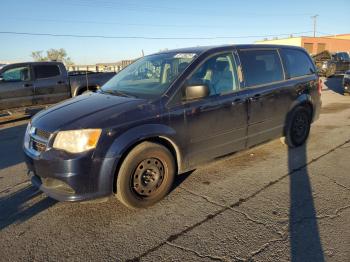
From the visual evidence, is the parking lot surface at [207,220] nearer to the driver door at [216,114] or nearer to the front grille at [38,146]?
the driver door at [216,114]

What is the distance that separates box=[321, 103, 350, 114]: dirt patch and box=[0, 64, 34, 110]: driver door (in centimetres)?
899

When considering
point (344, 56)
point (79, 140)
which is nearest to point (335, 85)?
point (344, 56)

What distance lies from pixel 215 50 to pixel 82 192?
251 cm

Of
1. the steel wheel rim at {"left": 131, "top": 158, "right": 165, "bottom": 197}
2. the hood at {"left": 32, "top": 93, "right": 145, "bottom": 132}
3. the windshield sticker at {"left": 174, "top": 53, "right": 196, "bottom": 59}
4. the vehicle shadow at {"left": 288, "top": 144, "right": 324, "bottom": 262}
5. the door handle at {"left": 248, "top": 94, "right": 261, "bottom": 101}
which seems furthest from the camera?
the door handle at {"left": 248, "top": 94, "right": 261, "bottom": 101}

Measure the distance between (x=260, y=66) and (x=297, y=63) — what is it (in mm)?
1169

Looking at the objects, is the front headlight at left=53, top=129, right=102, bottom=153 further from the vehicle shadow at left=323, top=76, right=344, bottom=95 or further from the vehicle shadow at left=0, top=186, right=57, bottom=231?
the vehicle shadow at left=323, top=76, right=344, bottom=95

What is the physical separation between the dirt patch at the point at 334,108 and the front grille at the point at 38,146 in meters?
8.29

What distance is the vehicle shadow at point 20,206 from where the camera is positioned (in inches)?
130

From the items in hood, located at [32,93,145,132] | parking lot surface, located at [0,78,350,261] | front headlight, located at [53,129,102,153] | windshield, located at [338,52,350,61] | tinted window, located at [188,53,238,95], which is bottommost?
parking lot surface, located at [0,78,350,261]

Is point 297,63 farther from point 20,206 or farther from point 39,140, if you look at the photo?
point 20,206

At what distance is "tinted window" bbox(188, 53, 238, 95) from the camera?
12.8 ft

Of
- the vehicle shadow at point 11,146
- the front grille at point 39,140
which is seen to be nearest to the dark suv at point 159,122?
the front grille at point 39,140

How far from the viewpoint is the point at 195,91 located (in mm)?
3578

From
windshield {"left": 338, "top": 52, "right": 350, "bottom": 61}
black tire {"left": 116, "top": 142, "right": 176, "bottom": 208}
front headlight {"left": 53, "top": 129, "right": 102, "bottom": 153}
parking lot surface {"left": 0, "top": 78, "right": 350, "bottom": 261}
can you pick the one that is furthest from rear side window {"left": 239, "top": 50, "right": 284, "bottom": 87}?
windshield {"left": 338, "top": 52, "right": 350, "bottom": 61}
